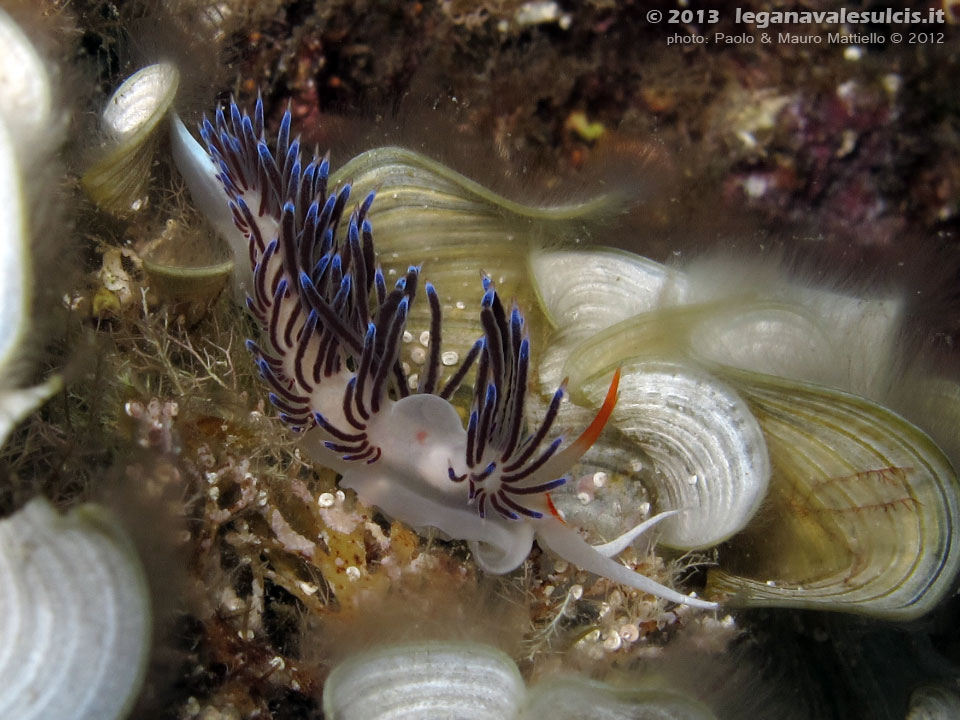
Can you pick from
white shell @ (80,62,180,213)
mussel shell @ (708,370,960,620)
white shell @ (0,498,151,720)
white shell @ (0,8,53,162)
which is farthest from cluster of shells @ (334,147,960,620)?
white shell @ (0,498,151,720)

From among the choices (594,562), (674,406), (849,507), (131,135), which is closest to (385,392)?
(594,562)

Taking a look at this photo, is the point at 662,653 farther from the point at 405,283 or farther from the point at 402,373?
the point at 405,283

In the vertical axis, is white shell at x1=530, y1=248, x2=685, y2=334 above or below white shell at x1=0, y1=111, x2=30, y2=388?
below

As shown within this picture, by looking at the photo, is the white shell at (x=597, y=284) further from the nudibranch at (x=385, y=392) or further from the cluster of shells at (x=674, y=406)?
the nudibranch at (x=385, y=392)

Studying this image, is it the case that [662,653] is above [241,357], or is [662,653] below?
below

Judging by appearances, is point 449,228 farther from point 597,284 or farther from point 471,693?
point 471,693

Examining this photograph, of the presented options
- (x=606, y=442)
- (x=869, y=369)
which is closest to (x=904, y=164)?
(x=869, y=369)

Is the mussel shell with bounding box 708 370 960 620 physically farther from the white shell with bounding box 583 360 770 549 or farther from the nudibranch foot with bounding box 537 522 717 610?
the nudibranch foot with bounding box 537 522 717 610
